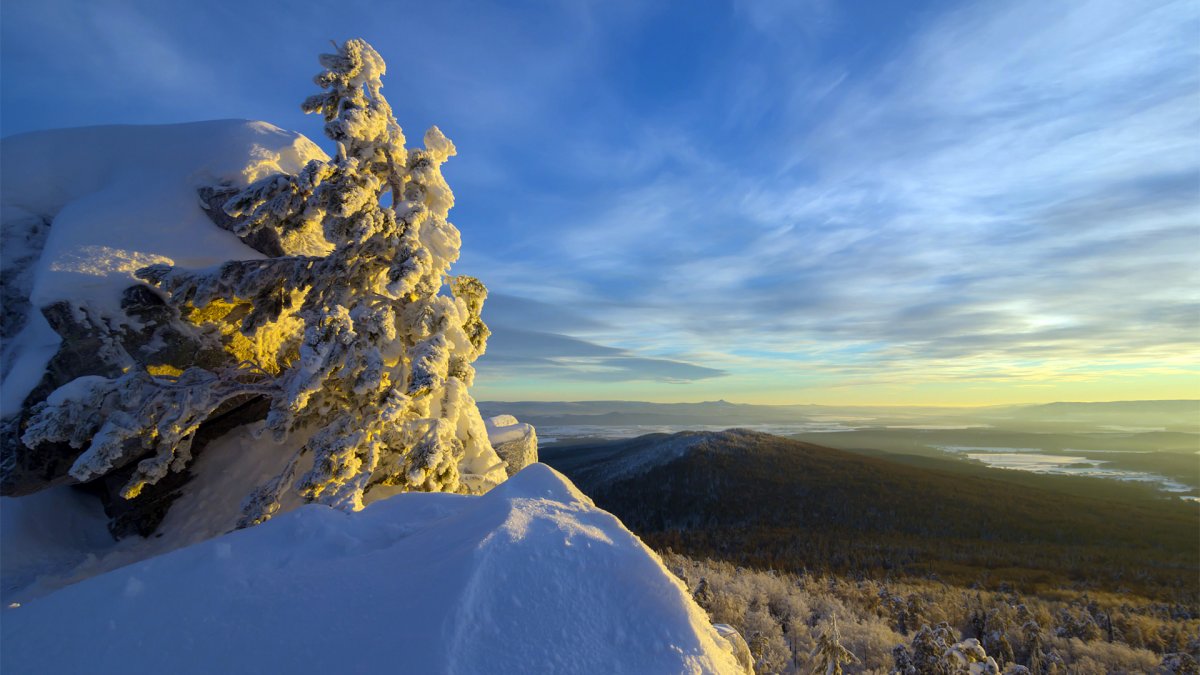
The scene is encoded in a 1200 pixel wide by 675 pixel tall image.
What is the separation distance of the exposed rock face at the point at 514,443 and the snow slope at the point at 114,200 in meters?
7.21

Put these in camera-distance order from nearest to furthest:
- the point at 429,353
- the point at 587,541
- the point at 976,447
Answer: the point at 587,541 → the point at 429,353 → the point at 976,447

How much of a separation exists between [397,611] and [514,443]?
39.6ft

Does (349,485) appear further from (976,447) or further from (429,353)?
(976,447)

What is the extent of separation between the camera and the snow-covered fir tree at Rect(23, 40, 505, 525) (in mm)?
7754

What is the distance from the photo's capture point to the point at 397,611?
298 cm

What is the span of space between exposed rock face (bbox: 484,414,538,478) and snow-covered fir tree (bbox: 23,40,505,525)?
4516mm

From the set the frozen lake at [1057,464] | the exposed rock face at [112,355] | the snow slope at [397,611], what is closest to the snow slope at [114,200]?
the exposed rock face at [112,355]

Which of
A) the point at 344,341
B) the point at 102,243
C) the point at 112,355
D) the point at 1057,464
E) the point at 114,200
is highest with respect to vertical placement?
the point at 114,200

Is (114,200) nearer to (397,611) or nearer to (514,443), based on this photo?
(514,443)

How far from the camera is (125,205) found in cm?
983

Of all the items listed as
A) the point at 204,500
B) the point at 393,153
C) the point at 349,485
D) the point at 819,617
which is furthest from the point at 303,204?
the point at 819,617

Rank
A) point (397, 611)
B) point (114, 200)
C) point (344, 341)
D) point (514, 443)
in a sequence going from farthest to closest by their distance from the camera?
point (514, 443), point (114, 200), point (344, 341), point (397, 611)

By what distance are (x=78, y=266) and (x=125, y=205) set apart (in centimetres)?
180

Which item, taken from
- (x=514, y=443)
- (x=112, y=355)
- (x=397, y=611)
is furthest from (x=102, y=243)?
(x=397, y=611)
